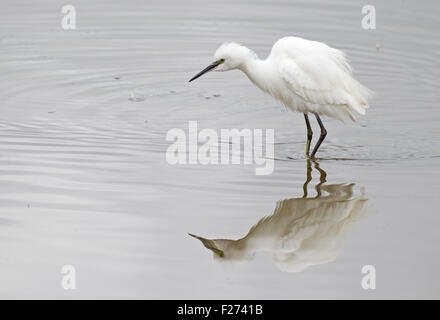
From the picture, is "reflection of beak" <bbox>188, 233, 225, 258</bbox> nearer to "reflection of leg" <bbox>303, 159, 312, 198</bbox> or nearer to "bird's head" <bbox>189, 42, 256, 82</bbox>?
"reflection of leg" <bbox>303, 159, 312, 198</bbox>

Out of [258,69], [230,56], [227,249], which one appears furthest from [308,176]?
Answer: [227,249]

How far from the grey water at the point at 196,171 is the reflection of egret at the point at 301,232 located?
0.02 metres

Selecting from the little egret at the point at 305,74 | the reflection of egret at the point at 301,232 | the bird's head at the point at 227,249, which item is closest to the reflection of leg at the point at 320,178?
the reflection of egret at the point at 301,232

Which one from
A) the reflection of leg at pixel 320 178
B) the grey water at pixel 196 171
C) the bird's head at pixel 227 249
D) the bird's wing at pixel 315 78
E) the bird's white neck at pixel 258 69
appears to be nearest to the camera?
the grey water at pixel 196 171

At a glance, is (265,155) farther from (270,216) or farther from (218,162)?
(270,216)

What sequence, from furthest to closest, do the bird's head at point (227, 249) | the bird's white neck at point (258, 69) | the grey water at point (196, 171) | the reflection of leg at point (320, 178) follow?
the bird's white neck at point (258, 69), the reflection of leg at point (320, 178), the bird's head at point (227, 249), the grey water at point (196, 171)

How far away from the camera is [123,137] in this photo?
30.3 feet

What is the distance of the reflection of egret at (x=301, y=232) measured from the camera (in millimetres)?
6449

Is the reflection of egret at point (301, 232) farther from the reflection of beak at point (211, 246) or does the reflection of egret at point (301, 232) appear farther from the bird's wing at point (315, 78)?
the bird's wing at point (315, 78)

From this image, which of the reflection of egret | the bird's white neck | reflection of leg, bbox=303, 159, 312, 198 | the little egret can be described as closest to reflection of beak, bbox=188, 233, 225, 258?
the reflection of egret

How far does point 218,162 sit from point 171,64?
419 cm

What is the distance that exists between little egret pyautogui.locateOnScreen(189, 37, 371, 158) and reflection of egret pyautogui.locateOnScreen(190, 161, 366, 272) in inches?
46.5

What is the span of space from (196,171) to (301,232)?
1.65 m
